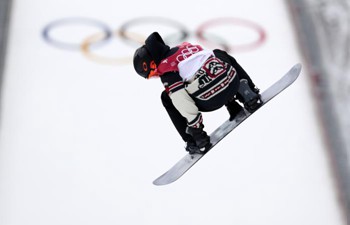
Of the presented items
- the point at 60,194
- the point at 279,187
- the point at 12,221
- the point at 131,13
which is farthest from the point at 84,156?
the point at 131,13

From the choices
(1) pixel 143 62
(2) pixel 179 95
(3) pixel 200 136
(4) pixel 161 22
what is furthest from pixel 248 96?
(4) pixel 161 22

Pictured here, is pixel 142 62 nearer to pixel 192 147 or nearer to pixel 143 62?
pixel 143 62

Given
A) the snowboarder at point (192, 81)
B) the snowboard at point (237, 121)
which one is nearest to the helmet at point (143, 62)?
the snowboarder at point (192, 81)

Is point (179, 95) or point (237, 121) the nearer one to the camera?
point (179, 95)

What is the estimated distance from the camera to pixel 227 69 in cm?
472

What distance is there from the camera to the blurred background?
6848 mm

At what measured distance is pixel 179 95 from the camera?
14.9 ft

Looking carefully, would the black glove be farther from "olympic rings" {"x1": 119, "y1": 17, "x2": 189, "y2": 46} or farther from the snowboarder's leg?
"olympic rings" {"x1": 119, "y1": 17, "x2": 189, "y2": 46}

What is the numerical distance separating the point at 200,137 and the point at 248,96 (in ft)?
1.39

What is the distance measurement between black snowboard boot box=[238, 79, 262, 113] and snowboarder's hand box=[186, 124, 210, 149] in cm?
35

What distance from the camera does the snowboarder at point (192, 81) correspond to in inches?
176

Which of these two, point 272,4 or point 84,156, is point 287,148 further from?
point 272,4

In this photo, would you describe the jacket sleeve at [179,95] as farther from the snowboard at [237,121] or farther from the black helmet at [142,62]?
the snowboard at [237,121]

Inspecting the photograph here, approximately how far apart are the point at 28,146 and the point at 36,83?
1019 mm
